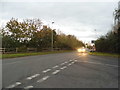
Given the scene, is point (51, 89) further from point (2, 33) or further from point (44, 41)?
point (44, 41)

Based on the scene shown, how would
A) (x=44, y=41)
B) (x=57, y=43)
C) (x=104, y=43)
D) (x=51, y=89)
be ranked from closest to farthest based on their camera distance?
(x=51, y=89)
(x=104, y=43)
(x=44, y=41)
(x=57, y=43)

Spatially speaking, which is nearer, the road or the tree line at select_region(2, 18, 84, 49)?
the road

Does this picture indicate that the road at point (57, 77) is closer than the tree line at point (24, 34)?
Yes

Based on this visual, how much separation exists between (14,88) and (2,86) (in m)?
0.57

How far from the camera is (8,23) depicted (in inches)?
2100

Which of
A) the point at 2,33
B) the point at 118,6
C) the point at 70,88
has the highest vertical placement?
the point at 118,6

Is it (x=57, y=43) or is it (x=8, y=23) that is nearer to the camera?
(x=8, y=23)

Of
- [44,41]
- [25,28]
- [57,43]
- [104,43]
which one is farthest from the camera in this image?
[57,43]

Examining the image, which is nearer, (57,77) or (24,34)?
(57,77)

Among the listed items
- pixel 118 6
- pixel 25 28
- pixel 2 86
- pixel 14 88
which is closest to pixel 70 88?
pixel 14 88

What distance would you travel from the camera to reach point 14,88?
612cm

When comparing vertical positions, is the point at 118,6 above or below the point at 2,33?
above

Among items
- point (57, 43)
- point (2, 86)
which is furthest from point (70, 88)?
point (57, 43)

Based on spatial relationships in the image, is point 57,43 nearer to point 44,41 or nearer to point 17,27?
point 44,41
